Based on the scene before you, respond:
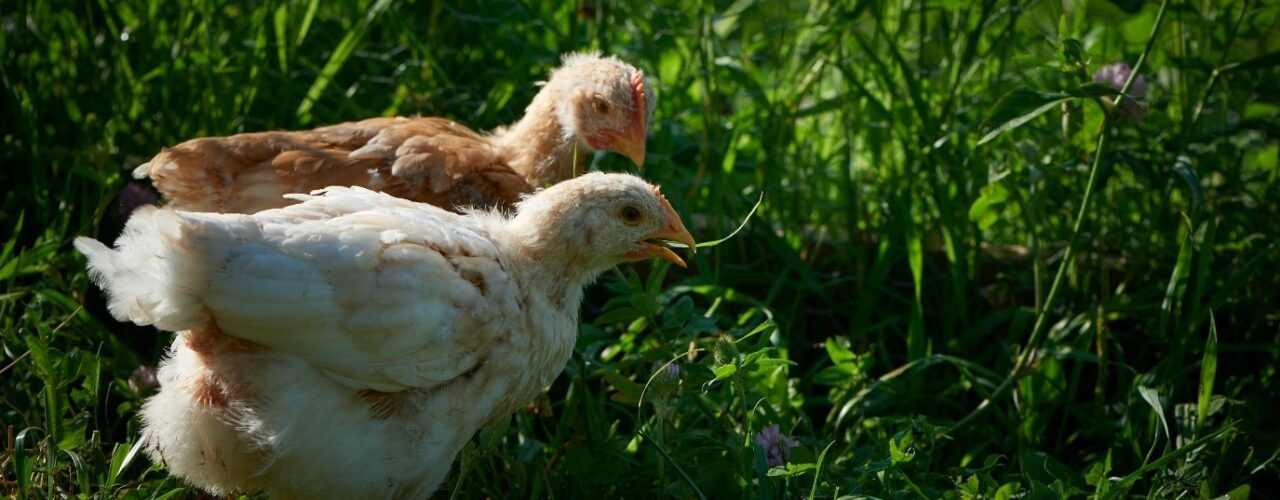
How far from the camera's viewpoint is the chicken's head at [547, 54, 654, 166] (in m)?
3.05

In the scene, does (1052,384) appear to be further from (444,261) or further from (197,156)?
(197,156)

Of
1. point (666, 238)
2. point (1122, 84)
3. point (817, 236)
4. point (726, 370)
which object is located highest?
point (1122, 84)

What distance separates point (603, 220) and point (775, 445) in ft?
1.92

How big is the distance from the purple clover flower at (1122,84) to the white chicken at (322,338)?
5.16 feet

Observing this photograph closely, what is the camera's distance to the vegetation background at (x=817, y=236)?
2.50 m

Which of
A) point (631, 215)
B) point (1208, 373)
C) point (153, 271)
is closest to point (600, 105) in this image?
point (631, 215)

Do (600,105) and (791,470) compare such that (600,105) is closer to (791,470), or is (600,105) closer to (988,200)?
(988,200)

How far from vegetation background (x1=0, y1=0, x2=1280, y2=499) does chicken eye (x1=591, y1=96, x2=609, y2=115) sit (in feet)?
1.51

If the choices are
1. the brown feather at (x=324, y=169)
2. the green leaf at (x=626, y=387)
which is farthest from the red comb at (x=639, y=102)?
the green leaf at (x=626, y=387)

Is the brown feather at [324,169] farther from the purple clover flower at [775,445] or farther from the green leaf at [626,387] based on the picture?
the purple clover flower at [775,445]

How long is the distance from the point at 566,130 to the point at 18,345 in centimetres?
131

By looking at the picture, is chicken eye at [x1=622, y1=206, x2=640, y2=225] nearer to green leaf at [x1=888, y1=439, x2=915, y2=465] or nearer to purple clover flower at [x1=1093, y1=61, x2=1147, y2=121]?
green leaf at [x1=888, y1=439, x2=915, y2=465]

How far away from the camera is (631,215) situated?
90.5 inches

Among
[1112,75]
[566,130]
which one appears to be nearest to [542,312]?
[566,130]
